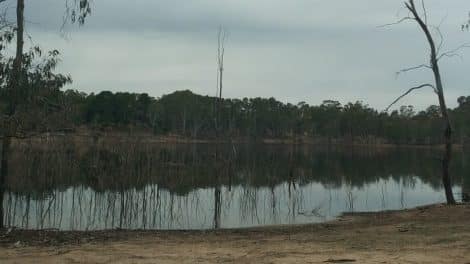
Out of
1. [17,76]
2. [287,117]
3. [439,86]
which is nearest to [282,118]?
[287,117]

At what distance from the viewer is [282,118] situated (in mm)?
90875

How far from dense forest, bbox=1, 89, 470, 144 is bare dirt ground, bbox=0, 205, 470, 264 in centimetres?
4843

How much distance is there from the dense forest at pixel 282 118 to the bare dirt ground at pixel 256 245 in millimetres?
48433

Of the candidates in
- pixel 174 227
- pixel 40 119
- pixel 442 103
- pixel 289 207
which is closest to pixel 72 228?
pixel 174 227

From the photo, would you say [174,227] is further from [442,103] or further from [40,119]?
[442,103]

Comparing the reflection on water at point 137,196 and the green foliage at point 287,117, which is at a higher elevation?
the green foliage at point 287,117

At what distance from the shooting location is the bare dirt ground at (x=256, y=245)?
22.0 ft

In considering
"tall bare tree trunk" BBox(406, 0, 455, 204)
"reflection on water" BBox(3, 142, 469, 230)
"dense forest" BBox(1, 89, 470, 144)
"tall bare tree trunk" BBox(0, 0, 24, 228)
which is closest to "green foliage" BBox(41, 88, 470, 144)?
"dense forest" BBox(1, 89, 470, 144)

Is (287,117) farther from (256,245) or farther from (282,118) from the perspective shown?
(256,245)

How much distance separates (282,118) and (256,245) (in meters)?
83.4

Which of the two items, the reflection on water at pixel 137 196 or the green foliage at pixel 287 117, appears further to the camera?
the green foliage at pixel 287 117

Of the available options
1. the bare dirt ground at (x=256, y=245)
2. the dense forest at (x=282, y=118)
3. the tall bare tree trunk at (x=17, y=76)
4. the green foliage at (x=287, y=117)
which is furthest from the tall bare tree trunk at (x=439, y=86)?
the green foliage at (x=287, y=117)

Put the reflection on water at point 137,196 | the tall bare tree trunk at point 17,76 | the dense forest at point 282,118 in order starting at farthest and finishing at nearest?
the dense forest at point 282,118 < the reflection on water at point 137,196 < the tall bare tree trunk at point 17,76

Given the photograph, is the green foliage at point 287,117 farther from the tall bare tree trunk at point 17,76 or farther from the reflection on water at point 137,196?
the tall bare tree trunk at point 17,76
